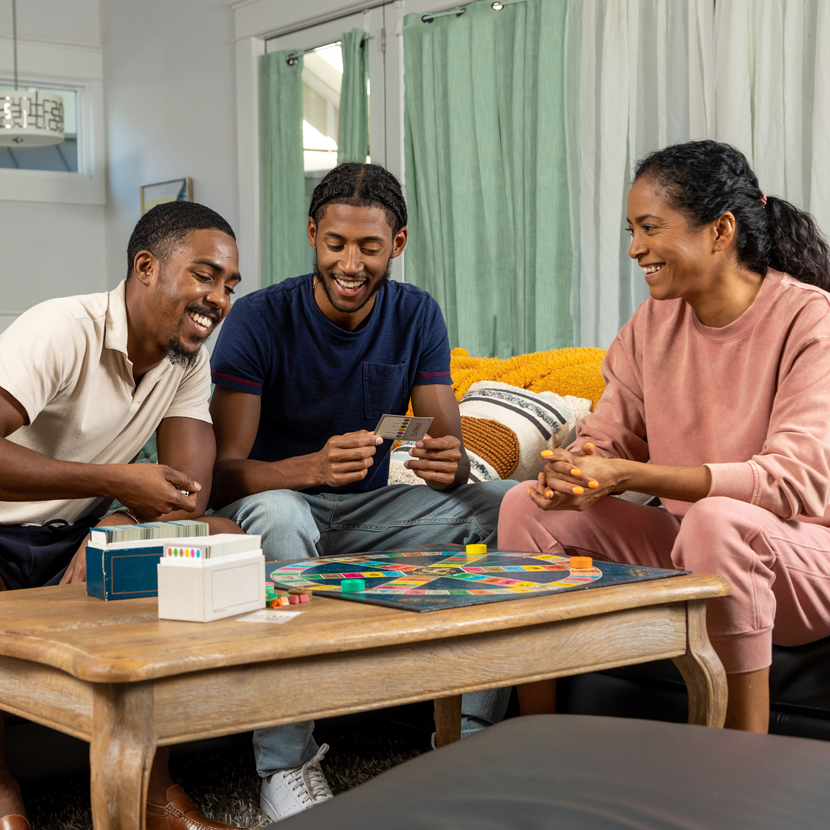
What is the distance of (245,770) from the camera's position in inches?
72.2

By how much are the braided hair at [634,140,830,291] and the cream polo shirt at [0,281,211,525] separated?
1.00m

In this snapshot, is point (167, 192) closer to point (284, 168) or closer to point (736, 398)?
point (284, 168)

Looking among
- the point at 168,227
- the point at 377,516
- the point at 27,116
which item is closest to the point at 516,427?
the point at 377,516

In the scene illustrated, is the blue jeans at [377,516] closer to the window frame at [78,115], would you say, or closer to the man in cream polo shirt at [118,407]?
the man in cream polo shirt at [118,407]

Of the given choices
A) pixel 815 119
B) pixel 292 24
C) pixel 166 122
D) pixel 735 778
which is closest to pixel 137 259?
pixel 735 778

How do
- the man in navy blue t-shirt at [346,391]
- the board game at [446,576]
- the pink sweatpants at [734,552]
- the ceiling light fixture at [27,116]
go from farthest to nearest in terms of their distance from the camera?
the ceiling light fixture at [27,116], the man in navy blue t-shirt at [346,391], the pink sweatpants at [734,552], the board game at [446,576]

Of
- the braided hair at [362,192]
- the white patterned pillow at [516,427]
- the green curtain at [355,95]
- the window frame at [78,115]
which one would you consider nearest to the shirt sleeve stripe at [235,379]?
the braided hair at [362,192]

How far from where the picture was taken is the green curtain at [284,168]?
4.51 metres

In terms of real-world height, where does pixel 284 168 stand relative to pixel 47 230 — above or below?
above

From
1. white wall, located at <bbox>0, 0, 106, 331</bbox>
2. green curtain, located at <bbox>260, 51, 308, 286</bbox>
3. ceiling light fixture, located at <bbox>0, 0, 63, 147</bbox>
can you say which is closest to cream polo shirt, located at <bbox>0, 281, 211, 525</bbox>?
green curtain, located at <bbox>260, 51, 308, 286</bbox>

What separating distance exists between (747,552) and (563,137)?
92.4 inches

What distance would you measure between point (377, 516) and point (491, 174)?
1999mm

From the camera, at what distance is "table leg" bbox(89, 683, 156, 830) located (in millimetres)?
879

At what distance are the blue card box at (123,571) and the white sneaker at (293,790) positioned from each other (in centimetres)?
47
